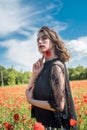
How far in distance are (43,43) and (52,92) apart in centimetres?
54

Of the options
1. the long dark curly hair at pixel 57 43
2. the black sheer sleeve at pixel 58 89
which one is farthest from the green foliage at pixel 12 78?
the black sheer sleeve at pixel 58 89

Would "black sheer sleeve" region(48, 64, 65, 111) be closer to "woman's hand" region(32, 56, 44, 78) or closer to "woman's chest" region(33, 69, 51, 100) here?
"woman's chest" region(33, 69, 51, 100)

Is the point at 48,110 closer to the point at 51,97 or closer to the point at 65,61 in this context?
the point at 51,97

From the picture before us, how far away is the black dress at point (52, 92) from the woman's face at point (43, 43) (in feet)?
0.45

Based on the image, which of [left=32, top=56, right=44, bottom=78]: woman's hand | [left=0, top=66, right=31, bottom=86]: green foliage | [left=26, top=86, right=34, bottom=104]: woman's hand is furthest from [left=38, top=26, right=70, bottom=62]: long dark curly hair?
[left=0, top=66, right=31, bottom=86]: green foliage

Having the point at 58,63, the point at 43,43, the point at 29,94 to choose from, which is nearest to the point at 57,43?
the point at 43,43

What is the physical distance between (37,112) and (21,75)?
70.7 m

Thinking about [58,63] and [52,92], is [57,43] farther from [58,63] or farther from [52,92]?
[52,92]

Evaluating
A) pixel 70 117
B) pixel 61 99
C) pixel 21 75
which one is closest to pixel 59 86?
pixel 61 99

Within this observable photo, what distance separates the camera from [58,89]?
3.47 m

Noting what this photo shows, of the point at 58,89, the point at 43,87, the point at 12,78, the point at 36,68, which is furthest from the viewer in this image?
the point at 12,78

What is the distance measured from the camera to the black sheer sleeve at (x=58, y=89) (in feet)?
11.3

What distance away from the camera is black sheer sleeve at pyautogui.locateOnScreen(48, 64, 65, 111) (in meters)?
3.45

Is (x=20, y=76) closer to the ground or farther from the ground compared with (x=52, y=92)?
farther from the ground
